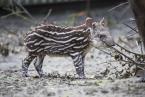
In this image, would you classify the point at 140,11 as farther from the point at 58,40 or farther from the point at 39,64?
the point at 39,64

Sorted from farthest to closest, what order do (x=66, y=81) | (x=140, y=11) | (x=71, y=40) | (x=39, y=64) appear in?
(x=39, y=64), (x=71, y=40), (x=66, y=81), (x=140, y=11)

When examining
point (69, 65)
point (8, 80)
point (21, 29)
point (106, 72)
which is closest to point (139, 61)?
point (106, 72)

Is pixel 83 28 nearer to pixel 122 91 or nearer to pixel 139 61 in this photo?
pixel 139 61

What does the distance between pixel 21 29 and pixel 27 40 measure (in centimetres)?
696

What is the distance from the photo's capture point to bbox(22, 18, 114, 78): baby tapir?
8.38 meters

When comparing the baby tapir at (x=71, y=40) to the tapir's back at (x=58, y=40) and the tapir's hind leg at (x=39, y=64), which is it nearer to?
the tapir's back at (x=58, y=40)

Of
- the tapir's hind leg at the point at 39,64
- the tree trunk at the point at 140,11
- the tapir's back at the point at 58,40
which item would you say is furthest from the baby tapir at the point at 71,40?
the tree trunk at the point at 140,11

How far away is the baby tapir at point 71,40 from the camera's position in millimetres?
8383

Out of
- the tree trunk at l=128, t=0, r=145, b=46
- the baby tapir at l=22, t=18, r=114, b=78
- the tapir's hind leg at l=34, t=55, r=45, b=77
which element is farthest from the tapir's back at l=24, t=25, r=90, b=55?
the tree trunk at l=128, t=0, r=145, b=46

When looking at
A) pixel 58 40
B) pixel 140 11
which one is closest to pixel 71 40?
pixel 58 40

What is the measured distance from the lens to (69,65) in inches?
421

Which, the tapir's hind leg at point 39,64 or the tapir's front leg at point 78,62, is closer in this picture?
the tapir's front leg at point 78,62

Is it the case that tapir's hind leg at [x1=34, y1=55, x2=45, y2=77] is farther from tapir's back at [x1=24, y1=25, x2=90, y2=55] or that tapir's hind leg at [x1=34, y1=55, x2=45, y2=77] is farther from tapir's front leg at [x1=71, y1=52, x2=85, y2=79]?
tapir's front leg at [x1=71, y1=52, x2=85, y2=79]

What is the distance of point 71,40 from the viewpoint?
27.5ft
